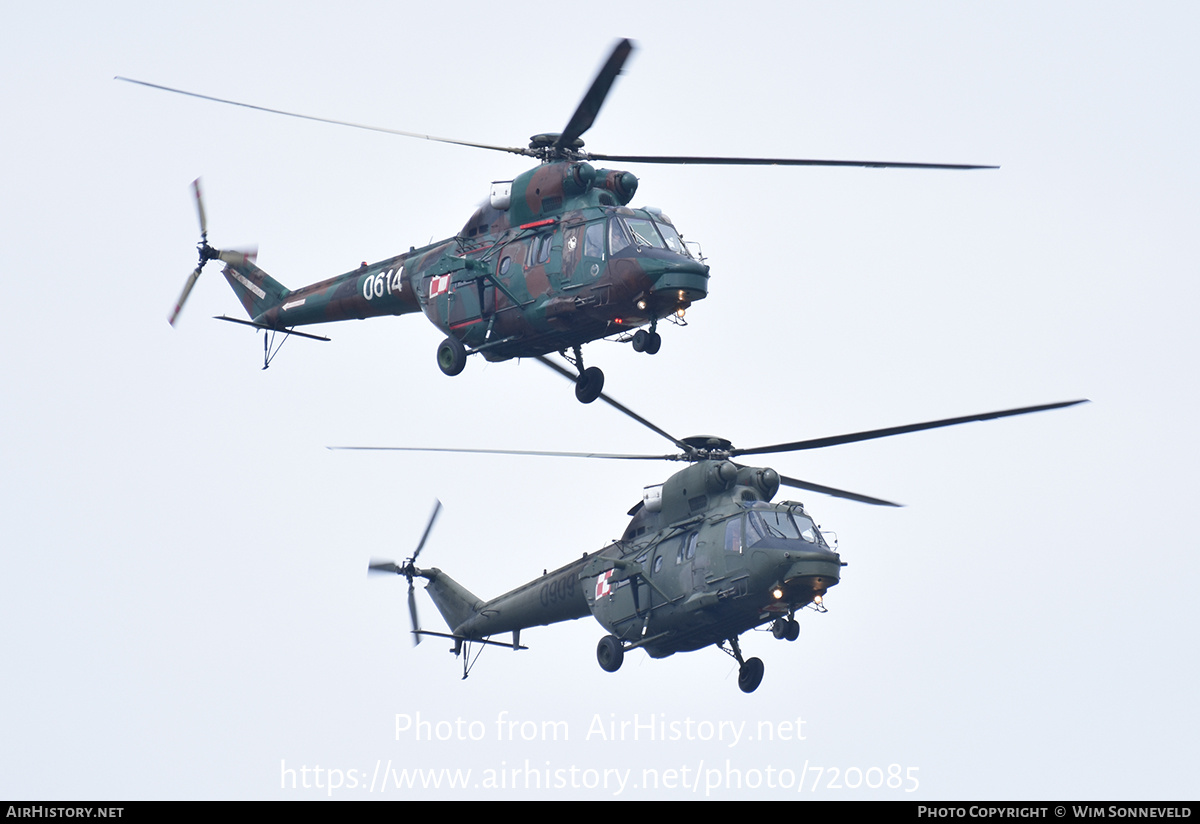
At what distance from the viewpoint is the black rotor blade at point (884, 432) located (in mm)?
32156

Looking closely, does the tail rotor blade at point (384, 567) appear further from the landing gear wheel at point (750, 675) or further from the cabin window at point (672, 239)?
the cabin window at point (672, 239)

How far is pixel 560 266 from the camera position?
35000 mm

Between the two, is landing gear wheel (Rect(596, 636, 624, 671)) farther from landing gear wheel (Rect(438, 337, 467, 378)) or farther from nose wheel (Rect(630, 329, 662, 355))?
nose wheel (Rect(630, 329, 662, 355))

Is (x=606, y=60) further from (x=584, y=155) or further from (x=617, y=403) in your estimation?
(x=617, y=403)

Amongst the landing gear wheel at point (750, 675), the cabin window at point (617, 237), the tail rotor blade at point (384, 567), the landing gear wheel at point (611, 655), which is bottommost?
the landing gear wheel at point (750, 675)

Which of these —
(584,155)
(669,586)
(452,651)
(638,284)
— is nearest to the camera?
(638,284)

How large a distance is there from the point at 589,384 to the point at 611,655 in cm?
615

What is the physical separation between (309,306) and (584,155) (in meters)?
8.72

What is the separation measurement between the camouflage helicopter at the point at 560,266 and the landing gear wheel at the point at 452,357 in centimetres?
2

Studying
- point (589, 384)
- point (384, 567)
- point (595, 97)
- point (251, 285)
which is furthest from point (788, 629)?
point (251, 285)

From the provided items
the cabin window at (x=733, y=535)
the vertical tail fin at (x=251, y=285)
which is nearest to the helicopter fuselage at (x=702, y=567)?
A: the cabin window at (x=733, y=535)

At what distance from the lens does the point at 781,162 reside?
104ft

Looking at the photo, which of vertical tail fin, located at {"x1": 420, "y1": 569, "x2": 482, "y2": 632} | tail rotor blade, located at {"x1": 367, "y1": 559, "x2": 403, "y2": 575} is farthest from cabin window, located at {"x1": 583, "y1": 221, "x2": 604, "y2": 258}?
tail rotor blade, located at {"x1": 367, "y1": 559, "x2": 403, "y2": 575}

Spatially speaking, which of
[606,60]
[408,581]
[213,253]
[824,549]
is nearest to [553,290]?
[606,60]
